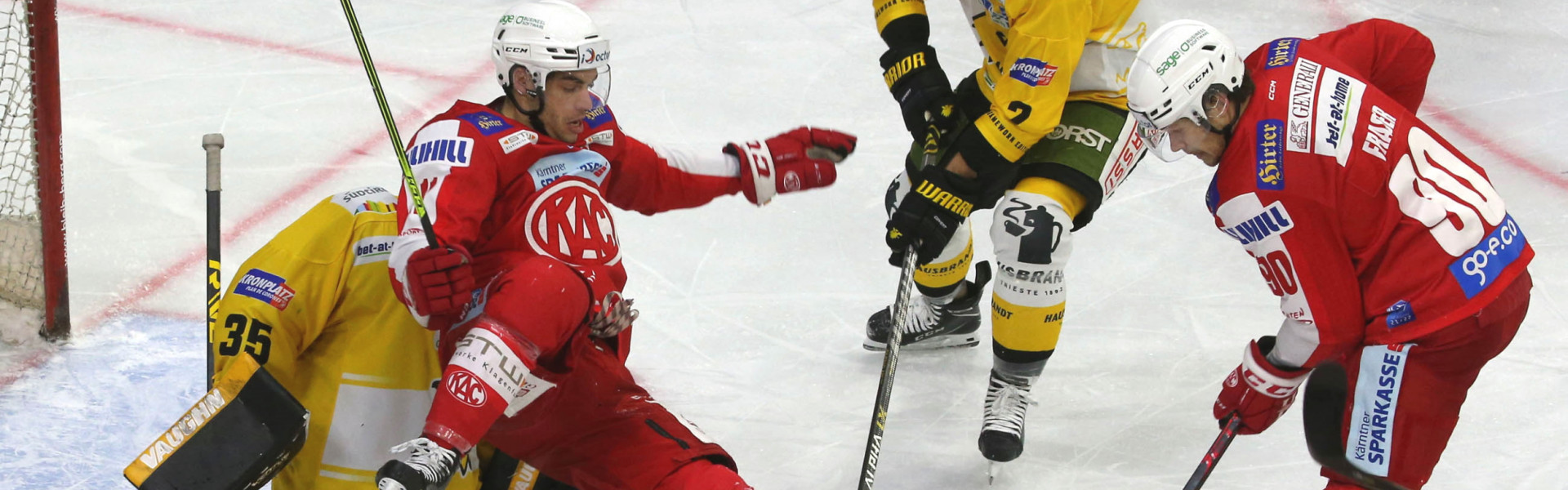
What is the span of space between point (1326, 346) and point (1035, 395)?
102 centimetres

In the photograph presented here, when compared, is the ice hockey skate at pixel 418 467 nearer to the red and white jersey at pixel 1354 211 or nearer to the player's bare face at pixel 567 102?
the player's bare face at pixel 567 102

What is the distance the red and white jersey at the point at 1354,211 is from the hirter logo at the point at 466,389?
4.13 ft

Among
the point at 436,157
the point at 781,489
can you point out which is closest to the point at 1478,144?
the point at 781,489

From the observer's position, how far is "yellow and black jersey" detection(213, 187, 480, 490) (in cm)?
248

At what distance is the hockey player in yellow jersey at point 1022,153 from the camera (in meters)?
3.00

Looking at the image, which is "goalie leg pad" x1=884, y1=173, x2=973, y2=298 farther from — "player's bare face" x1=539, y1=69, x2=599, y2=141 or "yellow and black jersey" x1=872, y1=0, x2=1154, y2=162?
"player's bare face" x1=539, y1=69, x2=599, y2=141

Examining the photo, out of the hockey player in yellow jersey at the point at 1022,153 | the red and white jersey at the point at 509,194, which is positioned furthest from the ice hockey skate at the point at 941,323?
the red and white jersey at the point at 509,194

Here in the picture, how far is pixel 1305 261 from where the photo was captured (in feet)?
8.00

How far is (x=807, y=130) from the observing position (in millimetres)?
3049

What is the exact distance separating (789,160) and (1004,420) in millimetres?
719

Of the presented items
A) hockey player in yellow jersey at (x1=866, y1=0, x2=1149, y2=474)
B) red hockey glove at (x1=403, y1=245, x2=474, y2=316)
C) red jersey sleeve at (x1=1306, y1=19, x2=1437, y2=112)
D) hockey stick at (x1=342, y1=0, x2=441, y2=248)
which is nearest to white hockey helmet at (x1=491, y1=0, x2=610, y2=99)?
hockey stick at (x1=342, y1=0, x2=441, y2=248)

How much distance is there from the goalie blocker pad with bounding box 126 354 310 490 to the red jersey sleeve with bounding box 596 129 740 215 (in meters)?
0.79

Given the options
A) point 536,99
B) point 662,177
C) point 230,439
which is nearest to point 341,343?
point 230,439

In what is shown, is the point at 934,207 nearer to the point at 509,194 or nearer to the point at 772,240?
the point at 509,194
